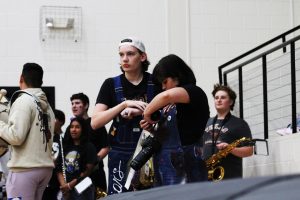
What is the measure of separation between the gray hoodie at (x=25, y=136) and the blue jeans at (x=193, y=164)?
1.48 metres

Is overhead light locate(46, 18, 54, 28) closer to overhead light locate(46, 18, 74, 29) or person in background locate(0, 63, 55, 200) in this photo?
overhead light locate(46, 18, 74, 29)

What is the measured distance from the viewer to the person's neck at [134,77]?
133 inches

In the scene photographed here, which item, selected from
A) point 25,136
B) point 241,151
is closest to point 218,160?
point 241,151

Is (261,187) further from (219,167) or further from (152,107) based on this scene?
(219,167)

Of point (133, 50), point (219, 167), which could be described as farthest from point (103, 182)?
point (133, 50)

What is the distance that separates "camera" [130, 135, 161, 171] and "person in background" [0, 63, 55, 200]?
1292 millimetres

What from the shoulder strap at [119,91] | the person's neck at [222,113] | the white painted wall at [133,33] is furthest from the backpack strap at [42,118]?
the white painted wall at [133,33]

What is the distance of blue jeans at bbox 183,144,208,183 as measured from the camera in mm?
2953

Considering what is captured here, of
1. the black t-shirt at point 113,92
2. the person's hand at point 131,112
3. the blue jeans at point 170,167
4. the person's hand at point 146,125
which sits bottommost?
the blue jeans at point 170,167

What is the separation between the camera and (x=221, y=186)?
103cm

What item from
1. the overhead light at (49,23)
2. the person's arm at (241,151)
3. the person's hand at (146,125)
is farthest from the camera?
the overhead light at (49,23)

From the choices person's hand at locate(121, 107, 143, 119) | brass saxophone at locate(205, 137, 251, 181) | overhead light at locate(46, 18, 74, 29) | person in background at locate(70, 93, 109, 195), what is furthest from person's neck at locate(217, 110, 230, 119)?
overhead light at locate(46, 18, 74, 29)

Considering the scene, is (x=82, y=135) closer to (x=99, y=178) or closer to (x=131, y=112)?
(x=99, y=178)

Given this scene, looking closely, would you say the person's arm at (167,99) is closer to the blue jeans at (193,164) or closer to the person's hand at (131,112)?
the person's hand at (131,112)
